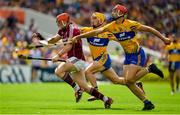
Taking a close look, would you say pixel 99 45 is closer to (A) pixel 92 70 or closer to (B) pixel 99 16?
(A) pixel 92 70

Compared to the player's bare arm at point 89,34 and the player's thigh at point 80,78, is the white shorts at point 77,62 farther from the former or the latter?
the player's bare arm at point 89,34

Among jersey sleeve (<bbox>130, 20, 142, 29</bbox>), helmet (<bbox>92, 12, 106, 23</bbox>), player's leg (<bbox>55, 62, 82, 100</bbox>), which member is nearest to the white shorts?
player's leg (<bbox>55, 62, 82, 100</bbox>)

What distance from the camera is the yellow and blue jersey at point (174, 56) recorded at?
34.1 metres

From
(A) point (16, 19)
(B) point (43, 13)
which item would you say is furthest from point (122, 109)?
(B) point (43, 13)

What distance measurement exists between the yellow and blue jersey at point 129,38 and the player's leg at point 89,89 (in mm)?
1136

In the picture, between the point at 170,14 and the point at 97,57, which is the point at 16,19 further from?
the point at 97,57

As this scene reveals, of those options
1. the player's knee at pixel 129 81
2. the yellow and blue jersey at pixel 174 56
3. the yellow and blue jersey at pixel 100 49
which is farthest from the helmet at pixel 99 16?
the yellow and blue jersey at pixel 174 56

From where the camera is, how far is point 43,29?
154 ft

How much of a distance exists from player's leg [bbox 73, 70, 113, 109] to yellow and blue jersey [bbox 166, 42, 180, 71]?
1318 centimetres

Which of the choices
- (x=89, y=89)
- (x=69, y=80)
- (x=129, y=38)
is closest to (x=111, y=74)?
(x=69, y=80)

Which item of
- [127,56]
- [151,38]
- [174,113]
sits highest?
[151,38]

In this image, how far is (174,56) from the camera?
3431 cm

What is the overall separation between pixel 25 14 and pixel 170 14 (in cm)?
980

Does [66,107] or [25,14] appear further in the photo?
[25,14]
